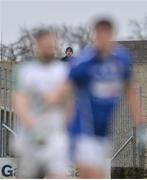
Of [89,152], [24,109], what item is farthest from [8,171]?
[89,152]

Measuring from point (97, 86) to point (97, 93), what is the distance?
6 centimetres

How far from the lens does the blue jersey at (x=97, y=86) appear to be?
567 cm

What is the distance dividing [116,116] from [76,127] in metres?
9.86

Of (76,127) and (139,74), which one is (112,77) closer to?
(76,127)

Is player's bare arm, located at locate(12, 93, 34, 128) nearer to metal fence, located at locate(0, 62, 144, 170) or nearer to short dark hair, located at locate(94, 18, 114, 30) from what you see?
short dark hair, located at locate(94, 18, 114, 30)

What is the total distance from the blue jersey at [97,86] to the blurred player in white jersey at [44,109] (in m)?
0.12

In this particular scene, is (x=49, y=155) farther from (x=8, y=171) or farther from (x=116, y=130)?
(x=116, y=130)

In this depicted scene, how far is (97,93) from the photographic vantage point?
5.71 m

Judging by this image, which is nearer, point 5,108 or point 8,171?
point 8,171

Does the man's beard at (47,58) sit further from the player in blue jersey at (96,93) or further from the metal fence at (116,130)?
the metal fence at (116,130)

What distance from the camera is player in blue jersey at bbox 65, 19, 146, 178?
559 centimetres

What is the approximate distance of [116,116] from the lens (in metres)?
15.4

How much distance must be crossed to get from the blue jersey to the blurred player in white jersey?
4.8 inches

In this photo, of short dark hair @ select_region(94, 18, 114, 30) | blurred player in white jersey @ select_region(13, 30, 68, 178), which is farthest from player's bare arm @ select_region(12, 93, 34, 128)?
short dark hair @ select_region(94, 18, 114, 30)
